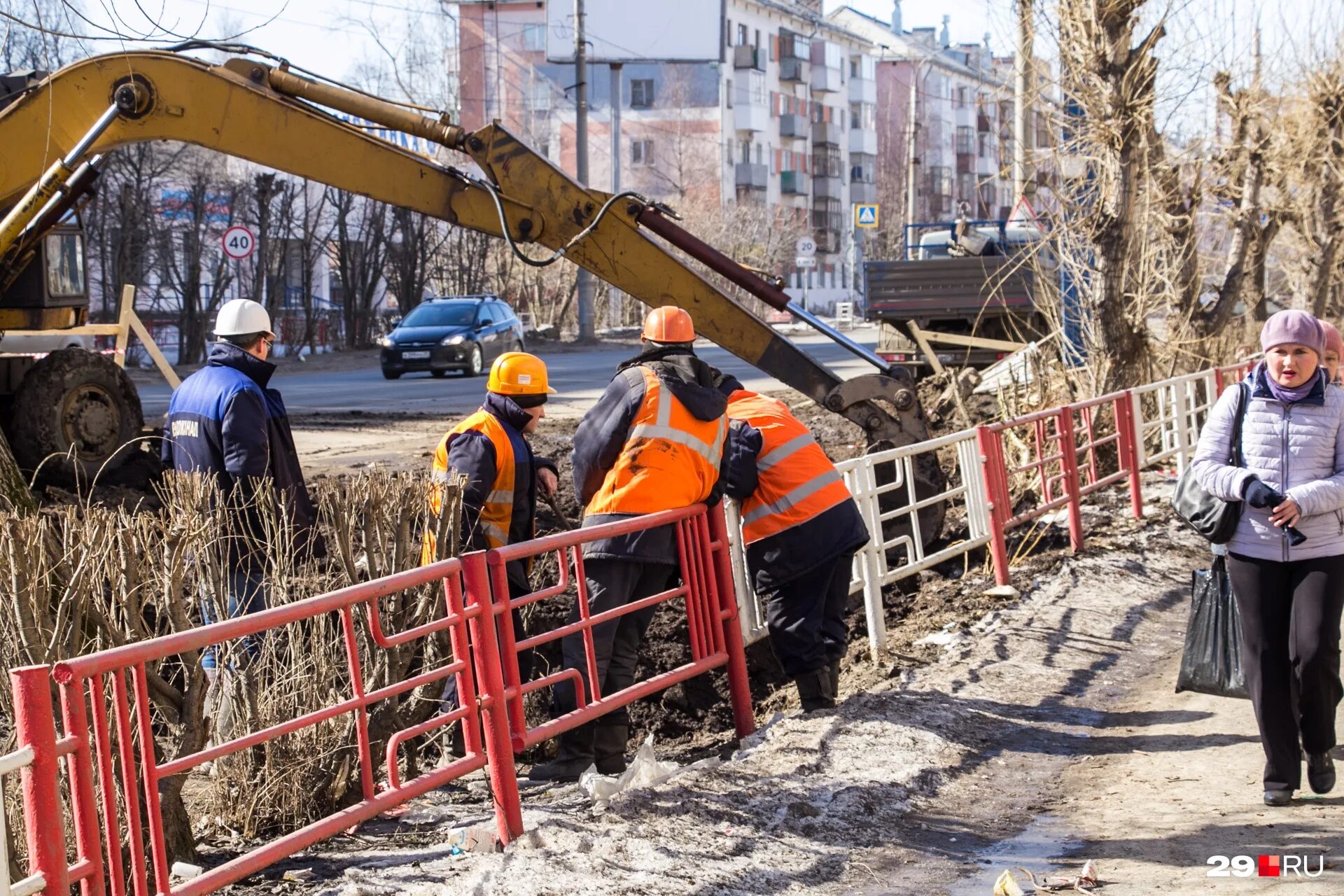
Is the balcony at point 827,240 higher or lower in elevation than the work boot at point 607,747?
higher

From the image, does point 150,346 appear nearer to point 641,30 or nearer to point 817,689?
point 817,689

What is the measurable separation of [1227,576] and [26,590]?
14.3 ft

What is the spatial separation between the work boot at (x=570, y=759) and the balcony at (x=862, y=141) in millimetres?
90523

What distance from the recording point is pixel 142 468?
1357cm

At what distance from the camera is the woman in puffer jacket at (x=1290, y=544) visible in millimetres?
5527

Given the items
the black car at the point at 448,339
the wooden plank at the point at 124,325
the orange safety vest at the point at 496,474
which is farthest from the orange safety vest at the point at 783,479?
the black car at the point at 448,339

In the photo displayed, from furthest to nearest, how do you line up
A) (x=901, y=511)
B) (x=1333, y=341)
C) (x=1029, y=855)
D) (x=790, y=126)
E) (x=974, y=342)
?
(x=790, y=126) < (x=974, y=342) < (x=901, y=511) < (x=1333, y=341) < (x=1029, y=855)

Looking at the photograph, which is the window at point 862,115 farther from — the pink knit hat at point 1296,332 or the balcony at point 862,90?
the pink knit hat at point 1296,332

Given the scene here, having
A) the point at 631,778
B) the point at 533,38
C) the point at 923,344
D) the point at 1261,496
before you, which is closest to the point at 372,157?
the point at 631,778

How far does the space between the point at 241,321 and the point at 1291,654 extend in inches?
172

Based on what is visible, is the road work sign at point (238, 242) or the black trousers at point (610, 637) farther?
the road work sign at point (238, 242)

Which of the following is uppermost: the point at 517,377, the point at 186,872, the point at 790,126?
the point at 790,126

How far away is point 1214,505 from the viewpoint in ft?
18.5

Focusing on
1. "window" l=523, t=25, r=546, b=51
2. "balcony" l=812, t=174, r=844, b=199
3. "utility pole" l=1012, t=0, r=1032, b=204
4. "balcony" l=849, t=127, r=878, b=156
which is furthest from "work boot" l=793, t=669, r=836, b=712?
"balcony" l=849, t=127, r=878, b=156
